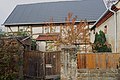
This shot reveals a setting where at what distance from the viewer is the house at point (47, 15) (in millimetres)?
35000

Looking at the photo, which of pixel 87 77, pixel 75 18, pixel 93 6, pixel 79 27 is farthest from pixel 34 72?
pixel 93 6

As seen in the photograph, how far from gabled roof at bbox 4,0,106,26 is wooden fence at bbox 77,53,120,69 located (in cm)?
2166

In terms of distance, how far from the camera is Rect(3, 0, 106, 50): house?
35.0 metres

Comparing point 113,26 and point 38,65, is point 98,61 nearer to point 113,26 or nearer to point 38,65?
point 113,26

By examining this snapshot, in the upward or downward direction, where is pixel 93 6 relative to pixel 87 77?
upward

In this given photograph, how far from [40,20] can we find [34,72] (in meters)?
19.0

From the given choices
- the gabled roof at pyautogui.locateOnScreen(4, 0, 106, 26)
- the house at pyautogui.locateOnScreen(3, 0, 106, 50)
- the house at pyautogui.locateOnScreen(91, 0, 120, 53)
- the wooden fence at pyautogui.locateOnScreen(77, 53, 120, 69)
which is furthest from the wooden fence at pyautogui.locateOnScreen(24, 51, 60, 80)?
the gabled roof at pyautogui.locateOnScreen(4, 0, 106, 26)

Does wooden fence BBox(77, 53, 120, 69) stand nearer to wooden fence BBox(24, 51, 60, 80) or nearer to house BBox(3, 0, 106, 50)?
wooden fence BBox(24, 51, 60, 80)

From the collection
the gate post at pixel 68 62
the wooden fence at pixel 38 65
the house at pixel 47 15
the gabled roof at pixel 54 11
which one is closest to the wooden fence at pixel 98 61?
the gate post at pixel 68 62

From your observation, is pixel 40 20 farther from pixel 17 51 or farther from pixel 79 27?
pixel 17 51

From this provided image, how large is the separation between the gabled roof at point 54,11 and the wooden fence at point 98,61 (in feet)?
71.1

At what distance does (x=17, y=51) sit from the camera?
16422mm

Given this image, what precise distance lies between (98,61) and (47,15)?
82.5ft

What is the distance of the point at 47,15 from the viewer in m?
Result: 37.3
